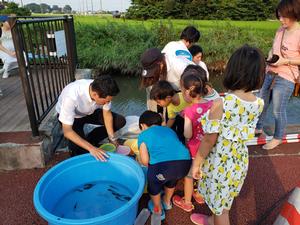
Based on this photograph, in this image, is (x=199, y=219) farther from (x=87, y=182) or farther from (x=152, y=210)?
(x=87, y=182)


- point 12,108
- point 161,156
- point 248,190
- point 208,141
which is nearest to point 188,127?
point 161,156

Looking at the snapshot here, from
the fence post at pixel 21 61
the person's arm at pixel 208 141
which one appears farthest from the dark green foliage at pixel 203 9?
the person's arm at pixel 208 141

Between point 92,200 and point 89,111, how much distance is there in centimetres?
99

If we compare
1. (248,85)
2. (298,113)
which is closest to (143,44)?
(298,113)

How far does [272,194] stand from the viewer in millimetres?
2572

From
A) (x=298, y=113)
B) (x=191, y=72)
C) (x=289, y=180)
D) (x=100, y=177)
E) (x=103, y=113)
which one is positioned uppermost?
(x=191, y=72)

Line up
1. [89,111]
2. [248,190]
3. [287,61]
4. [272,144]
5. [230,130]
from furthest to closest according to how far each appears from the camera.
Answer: [272,144]
[89,111]
[287,61]
[248,190]
[230,130]

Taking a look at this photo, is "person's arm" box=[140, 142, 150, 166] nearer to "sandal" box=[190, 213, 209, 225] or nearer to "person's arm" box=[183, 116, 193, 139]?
"person's arm" box=[183, 116, 193, 139]

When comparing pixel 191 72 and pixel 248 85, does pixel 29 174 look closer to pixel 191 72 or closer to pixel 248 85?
pixel 191 72

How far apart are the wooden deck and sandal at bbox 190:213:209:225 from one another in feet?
7.11

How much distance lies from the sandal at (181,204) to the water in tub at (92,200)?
416 mm

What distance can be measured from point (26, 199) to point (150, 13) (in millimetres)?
25719

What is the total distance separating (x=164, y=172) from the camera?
208cm

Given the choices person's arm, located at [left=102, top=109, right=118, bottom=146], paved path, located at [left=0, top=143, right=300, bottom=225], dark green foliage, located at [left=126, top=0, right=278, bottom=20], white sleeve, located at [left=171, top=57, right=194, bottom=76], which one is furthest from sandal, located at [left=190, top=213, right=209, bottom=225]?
dark green foliage, located at [left=126, top=0, right=278, bottom=20]
